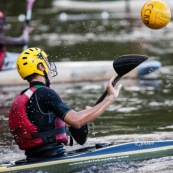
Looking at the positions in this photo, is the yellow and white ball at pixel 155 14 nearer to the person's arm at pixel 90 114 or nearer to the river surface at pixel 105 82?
the river surface at pixel 105 82

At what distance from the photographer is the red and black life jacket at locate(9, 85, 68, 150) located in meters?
7.58

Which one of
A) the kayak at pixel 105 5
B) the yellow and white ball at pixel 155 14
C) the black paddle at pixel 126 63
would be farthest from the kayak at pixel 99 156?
the kayak at pixel 105 5

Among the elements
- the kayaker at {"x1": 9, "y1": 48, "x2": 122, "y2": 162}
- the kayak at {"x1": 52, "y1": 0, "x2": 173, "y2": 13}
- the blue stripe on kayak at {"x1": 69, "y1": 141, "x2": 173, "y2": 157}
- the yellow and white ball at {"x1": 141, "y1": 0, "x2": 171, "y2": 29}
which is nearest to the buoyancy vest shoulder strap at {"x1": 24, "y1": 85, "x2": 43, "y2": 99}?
the kayaker at {"x1": 9, "y1": 48, "x2": 122, "y2": 162}

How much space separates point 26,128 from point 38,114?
18 centimetres

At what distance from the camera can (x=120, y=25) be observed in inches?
892

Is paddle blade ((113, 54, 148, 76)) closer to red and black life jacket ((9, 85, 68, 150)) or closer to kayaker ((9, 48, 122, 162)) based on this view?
kayaker ((9, 48, 122, 162))

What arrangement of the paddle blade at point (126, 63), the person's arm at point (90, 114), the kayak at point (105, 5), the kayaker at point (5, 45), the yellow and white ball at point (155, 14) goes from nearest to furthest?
the person's arm at point (90, 114)
the paddle blade at point (126, 63)
the yellow and white ball at point (155, 14)
the kayaker at point (5, 45)
the kayak at point (105, 5)

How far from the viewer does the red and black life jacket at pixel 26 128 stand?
24.9ft

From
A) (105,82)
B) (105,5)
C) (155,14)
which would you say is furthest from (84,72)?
(105,5)

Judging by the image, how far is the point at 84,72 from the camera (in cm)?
1468

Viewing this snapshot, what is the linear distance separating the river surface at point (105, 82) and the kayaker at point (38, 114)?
1.62 feet

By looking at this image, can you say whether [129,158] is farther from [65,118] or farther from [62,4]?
[62,4]

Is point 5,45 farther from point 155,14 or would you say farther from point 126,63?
point 126,63

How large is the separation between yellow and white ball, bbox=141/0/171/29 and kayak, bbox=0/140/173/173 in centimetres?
Answer: 205
